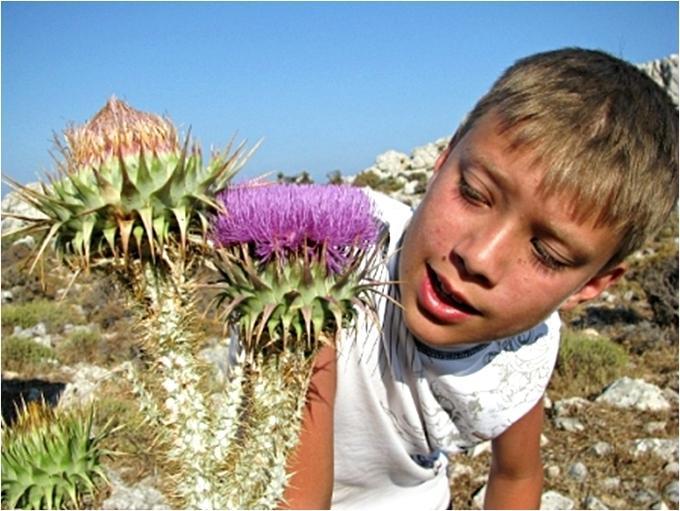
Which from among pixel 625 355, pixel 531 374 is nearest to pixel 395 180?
pixel 625 355

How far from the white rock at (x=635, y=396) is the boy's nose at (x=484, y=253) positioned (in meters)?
6.00

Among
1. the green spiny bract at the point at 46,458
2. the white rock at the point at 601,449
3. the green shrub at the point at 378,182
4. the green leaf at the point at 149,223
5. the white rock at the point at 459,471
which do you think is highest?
the green shrub at the point at 378,182

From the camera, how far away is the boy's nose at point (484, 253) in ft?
5.95

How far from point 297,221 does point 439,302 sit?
24.3 inches

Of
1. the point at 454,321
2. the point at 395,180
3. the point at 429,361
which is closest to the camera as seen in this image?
the point at 454,321

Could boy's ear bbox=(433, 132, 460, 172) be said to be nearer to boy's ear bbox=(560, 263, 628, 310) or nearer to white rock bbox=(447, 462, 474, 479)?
boy's ear bbox=(560, 263, 628, 310)

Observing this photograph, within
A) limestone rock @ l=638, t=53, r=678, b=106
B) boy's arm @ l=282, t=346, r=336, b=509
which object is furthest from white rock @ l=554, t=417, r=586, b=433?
limestone rock @ l=638, t=53, r=678, b=106

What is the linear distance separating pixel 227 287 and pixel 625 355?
8.29m

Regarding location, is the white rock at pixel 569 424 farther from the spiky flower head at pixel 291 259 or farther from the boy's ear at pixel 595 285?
the spiky flower head at pixel 291 259

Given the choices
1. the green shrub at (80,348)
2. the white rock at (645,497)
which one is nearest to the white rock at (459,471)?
the white rock at (645,497)

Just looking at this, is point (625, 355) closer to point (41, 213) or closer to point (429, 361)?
point (429, 361)

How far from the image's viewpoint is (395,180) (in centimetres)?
3431

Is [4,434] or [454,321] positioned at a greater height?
[454,321]

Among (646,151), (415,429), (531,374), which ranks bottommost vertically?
(415,429)
